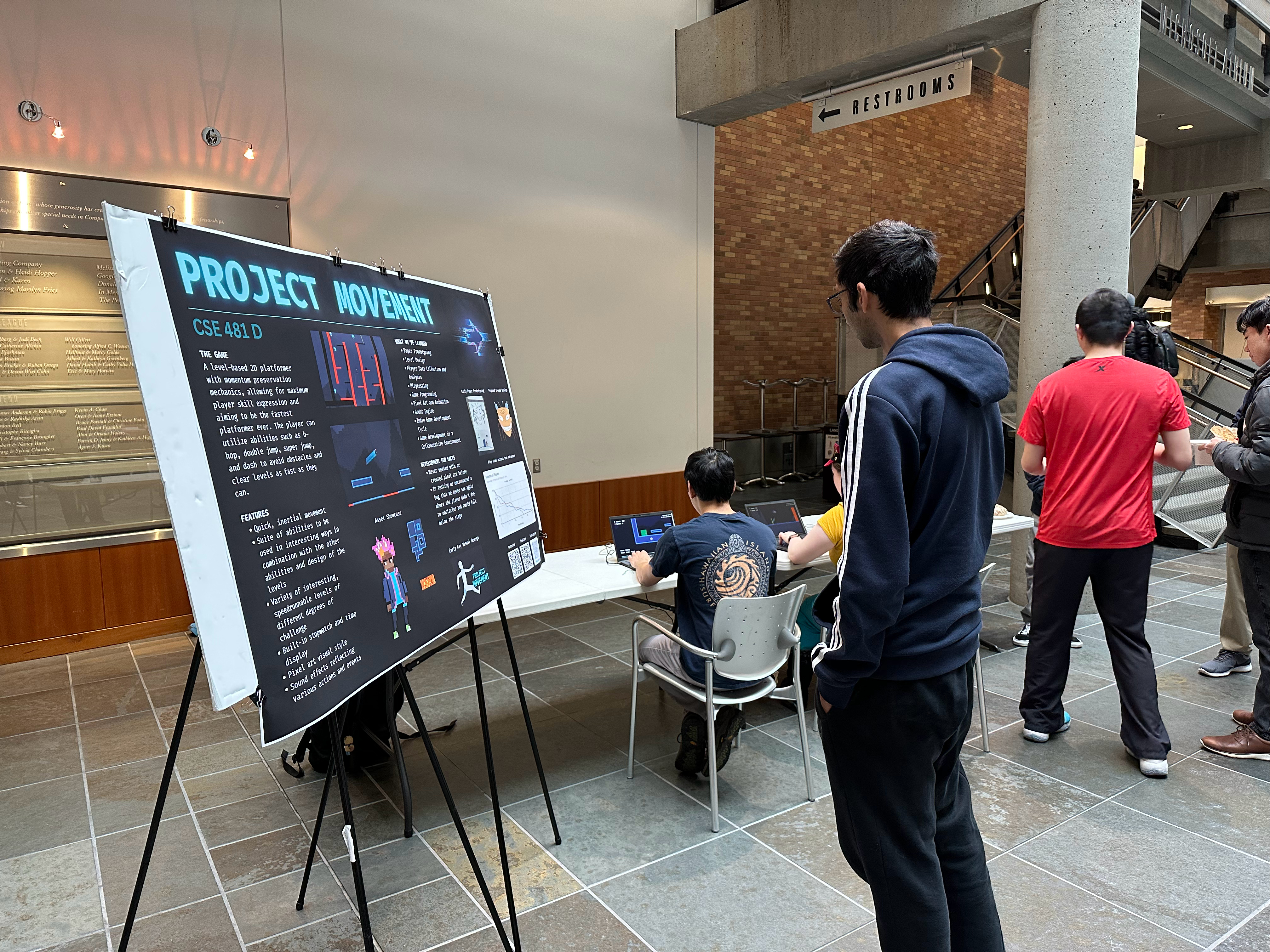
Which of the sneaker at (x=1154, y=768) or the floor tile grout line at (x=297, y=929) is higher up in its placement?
the floor tile grout line at (x=297, y=929)

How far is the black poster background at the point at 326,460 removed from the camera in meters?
1.37

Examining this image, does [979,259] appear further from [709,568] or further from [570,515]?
[709,568]

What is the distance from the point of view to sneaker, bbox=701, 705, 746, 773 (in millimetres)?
3090

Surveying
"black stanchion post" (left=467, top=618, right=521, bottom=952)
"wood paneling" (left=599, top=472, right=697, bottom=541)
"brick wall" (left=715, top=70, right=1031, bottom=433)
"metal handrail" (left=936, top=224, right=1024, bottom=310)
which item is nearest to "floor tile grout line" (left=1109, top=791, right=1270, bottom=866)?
"black stanchion post" (left=467, top=618, right=521, bottom=952)

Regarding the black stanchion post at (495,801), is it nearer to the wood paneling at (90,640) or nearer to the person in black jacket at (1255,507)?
the person in black jacket at (1255,507)

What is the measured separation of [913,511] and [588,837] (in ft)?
5.95

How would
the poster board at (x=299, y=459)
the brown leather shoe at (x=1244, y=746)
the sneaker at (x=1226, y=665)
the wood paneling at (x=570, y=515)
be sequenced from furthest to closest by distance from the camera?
1. the wood paneling at (x=570, y=515)
2. the sneaker at (x=1226, y=665)
3. the brown leather shoe at (x=1244, y=746)
4. the poster board at (x=299, y=459)

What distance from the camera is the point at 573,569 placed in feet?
11.8

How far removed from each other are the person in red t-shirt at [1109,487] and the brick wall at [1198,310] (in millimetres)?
14812

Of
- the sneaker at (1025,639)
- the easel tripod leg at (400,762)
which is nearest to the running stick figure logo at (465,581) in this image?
the easel tripod leg at (400,762)

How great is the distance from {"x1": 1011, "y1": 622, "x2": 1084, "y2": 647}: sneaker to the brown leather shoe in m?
1.27

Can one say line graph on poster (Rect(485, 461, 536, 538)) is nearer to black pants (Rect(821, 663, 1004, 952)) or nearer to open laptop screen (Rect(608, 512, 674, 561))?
open laptop screen (Rect(608, 512, 674, 561))

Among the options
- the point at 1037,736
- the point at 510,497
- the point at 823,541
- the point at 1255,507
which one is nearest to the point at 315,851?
the point at 510,497

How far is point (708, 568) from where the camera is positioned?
113 inches
